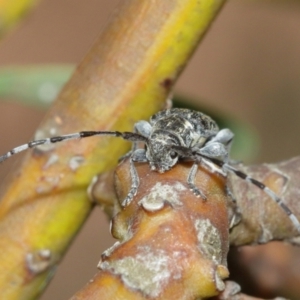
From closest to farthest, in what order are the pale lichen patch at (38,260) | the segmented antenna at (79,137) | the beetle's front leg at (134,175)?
the beetle's front leg at (134,175)
the segmented antenna at (79,137)
the pale lichen patch at (38,260)

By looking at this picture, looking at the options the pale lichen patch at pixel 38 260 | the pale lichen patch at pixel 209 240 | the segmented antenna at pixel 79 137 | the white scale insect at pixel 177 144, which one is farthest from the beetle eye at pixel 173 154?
the pale lichen patch at pixel 38 260

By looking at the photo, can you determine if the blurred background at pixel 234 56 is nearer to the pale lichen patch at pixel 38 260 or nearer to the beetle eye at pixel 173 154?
the pale lichen patch at pixel 38 260

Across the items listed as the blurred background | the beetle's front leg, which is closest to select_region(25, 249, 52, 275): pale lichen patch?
the beetle's front leg

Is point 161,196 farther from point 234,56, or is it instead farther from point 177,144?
point 234,56

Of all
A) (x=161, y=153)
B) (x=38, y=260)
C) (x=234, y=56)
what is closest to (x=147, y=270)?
(x=161, y=153)

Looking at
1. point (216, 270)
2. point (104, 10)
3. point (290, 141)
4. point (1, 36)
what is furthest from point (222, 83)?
point (216, 270)

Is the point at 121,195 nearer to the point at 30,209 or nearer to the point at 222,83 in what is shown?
the point at 30,209

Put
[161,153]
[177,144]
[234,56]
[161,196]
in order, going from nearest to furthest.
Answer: [161,196] → [161,153] → [177,144] → [234,56]
